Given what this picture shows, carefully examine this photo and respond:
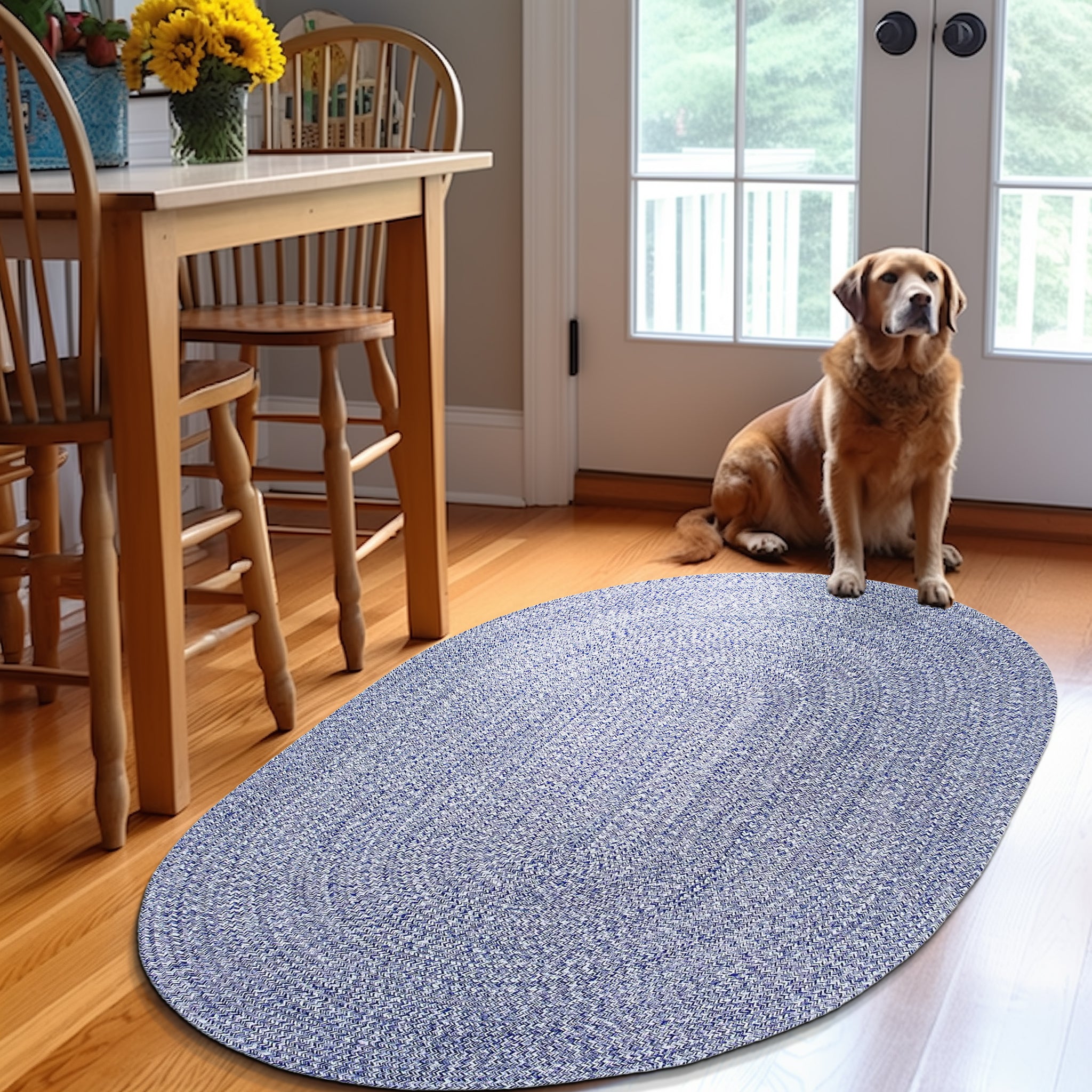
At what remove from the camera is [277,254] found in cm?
267

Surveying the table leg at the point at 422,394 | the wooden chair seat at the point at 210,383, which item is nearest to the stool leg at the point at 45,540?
the wooden chair seat at the point at 210,383

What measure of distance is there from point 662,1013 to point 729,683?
0.95m

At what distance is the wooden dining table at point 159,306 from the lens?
1743 millimetres

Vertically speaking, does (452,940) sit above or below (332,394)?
below

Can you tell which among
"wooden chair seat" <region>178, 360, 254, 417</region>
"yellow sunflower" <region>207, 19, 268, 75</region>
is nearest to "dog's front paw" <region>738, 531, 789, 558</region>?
"wooden chair seat" <region>178, 360, 254, 417</region>

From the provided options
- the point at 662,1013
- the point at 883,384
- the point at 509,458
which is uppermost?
the point at 883,384

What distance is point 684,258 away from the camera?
3.36m

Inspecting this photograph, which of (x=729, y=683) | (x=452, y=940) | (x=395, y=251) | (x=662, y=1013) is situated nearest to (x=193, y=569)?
(x=395, y=251)

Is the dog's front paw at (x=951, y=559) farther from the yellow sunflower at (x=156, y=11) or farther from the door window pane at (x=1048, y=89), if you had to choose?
the yellow sunflower at (x=156, y=11)

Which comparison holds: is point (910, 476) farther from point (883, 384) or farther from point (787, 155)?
point (787, 155)

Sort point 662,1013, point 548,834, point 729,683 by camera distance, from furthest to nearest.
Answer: point 729,683
point 548,834
point 662,1013

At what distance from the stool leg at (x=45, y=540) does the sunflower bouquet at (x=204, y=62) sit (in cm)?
50

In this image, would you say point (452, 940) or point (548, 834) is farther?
point (548, 834)

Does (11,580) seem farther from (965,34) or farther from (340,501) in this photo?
(965,34)
